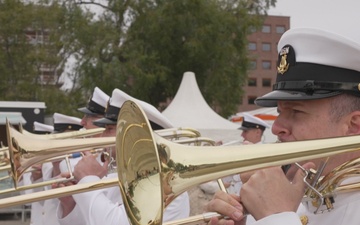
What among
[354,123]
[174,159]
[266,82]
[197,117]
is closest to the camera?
[174,159]

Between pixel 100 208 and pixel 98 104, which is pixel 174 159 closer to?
pixel 100 208

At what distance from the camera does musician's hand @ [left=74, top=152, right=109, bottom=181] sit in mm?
3471

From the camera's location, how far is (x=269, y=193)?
1.73m

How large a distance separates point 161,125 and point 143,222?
1.68 m

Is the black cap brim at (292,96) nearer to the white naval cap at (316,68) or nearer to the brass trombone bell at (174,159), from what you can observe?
the white naval cap at (316,68)

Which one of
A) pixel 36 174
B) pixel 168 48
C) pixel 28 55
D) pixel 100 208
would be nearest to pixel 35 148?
pixel 100 208

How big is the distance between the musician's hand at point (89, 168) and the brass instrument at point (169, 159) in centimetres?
136

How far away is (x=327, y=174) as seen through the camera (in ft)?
6.19

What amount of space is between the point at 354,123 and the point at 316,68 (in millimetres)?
248

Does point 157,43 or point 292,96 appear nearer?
point 292,96

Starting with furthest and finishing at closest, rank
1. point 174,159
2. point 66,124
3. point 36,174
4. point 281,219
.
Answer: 1. point 66,124
2. point 36,174
3. point 174,159
4. point 281,219

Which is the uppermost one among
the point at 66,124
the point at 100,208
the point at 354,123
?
Answer: the point at 354,123

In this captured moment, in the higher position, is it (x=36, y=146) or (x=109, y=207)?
(x=36, y=146)

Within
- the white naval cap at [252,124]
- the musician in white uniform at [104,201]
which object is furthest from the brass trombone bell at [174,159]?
the white naval cap at [252,124]
